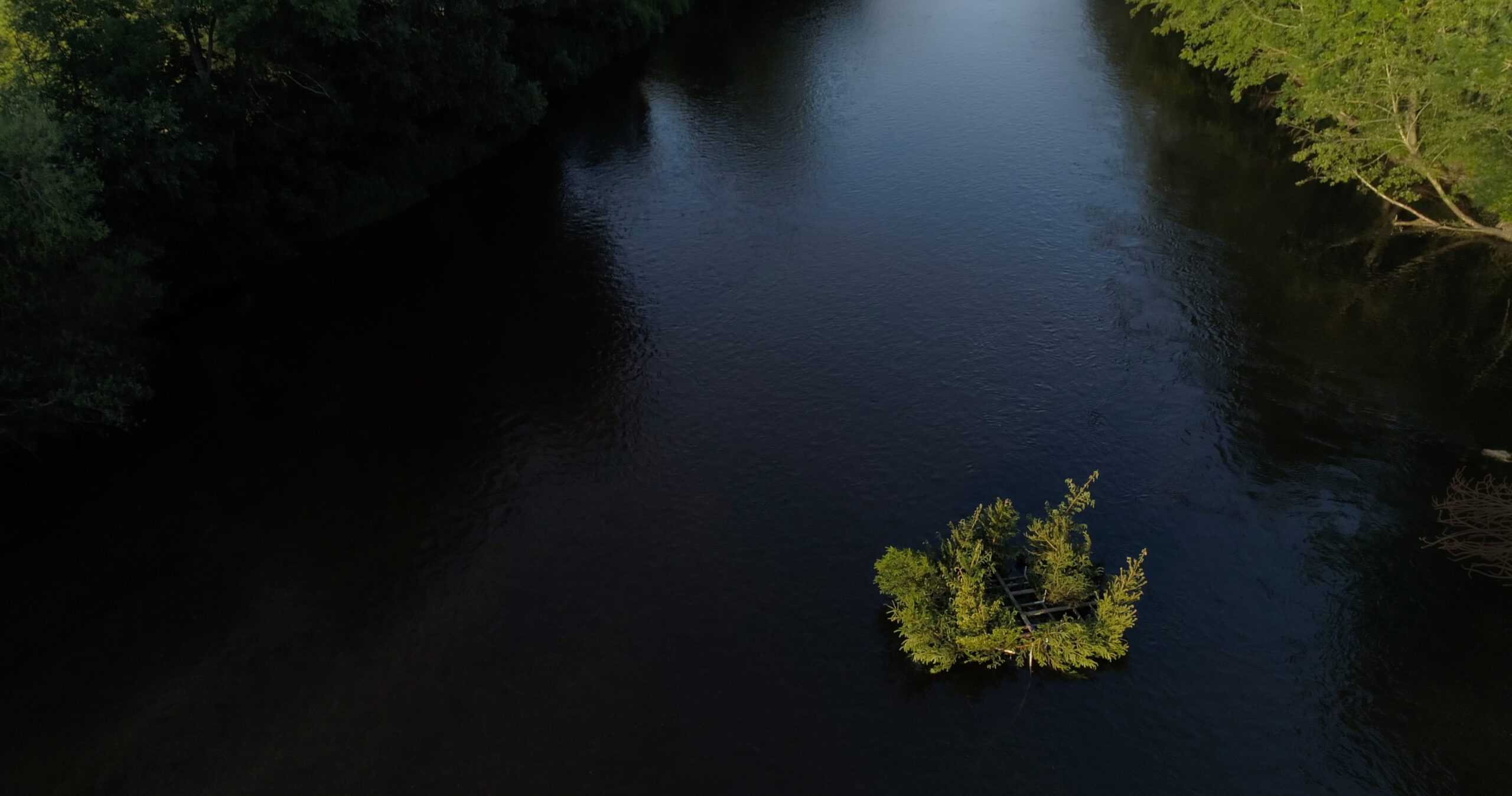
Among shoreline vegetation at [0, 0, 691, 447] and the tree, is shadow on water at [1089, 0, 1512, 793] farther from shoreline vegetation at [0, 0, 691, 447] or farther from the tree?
the tree

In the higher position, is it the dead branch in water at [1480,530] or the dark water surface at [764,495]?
the dead branch in water at [1480,530]

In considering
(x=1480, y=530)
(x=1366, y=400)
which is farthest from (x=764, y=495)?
(x=1366, y=400)

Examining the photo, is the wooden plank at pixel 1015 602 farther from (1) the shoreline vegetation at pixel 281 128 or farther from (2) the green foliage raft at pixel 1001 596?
(1) the shoreline vegetation at pixel 281 128

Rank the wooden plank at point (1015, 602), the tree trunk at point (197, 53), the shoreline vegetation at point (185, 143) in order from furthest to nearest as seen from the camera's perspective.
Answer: the tree trunk at point (197, 53) → the shoreline vegetation at point (185, 143) → the wooden plank at point (1015, 602)

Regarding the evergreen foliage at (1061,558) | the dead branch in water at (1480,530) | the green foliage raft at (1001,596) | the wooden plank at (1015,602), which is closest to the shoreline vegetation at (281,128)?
the dead branch in water at (1480,530)

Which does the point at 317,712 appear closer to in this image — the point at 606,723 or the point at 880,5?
the point at 606,723

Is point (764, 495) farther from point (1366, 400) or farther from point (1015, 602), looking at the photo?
point (1366, 400)

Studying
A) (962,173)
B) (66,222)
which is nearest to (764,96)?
(962,173)
